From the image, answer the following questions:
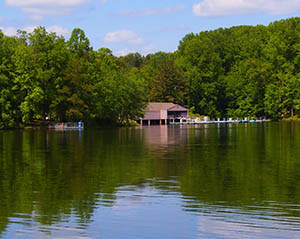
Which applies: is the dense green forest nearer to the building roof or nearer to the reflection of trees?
the building roof

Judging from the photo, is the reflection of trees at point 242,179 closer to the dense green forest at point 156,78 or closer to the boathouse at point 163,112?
the dense green forest at point 156,78

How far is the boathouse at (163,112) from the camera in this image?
131500 mm

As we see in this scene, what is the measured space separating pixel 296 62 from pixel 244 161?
107m

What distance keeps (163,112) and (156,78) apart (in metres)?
11.6

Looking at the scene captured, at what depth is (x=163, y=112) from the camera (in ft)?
433

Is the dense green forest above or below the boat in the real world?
above

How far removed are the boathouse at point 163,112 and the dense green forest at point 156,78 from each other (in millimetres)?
4426

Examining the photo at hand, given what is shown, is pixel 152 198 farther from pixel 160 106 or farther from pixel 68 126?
pixel 160 106

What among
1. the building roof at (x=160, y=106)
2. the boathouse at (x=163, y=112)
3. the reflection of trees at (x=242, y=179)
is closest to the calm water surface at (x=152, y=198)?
the reflection of trees at (x=242, y=179)

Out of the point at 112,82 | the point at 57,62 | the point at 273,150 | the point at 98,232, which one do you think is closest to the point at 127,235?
the point at 98,232

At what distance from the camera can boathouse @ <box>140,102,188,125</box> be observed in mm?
131500

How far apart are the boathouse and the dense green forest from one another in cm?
443

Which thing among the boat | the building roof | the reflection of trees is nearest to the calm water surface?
the reflection of trees

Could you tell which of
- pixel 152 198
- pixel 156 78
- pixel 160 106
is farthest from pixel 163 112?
pixel 152 198
